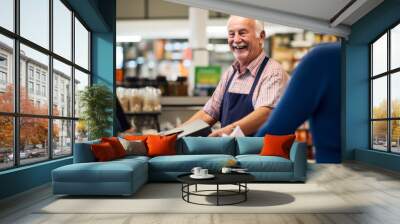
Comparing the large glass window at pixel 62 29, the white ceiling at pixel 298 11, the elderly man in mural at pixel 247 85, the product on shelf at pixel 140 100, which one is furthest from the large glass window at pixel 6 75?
the product on shelf at pixel 140 100

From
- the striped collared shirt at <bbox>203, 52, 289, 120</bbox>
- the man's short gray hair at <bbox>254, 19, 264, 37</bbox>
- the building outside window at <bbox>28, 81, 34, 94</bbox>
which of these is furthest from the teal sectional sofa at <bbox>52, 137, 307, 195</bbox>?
the man's short gray hair at <bbox>254, 19, 264, 37</bbox>

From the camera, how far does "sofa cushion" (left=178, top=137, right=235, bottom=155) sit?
6.40m

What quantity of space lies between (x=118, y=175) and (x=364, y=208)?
2569 millimetres

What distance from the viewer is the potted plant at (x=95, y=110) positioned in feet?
24.1

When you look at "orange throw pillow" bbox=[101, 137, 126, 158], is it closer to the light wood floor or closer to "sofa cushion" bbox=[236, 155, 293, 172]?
the light wood floor

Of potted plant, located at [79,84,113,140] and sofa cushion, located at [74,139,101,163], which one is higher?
potted plant, located at [79,84,113,140]

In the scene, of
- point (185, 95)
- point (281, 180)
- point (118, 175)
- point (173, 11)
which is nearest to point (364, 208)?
point (281, 180)

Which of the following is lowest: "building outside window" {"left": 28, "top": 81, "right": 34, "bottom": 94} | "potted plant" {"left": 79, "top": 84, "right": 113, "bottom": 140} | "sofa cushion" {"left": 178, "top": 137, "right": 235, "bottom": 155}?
"sofa cushion" {"left": 178, "top": 137, "right": 235, "bottom": 155}

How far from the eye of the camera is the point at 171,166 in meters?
5.70

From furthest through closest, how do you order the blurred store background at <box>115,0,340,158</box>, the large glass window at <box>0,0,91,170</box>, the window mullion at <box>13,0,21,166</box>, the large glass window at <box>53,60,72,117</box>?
the blurred store background at <box>115,0,340,158</box> < the large glass window at <box>53,60,72,117</box> < the window mullion at <box>13,0,21,166</box> < the large glass window at <box>0,0,91,170</box>

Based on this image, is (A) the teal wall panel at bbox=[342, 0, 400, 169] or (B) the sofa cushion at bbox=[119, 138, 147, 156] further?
(A) the teal wall panel at bbox=[342, 0, 400, 169]

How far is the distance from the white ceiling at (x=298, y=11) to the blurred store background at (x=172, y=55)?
1.86 m

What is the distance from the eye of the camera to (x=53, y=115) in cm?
638

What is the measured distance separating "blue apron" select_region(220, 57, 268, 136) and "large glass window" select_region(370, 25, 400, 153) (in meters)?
2.25
